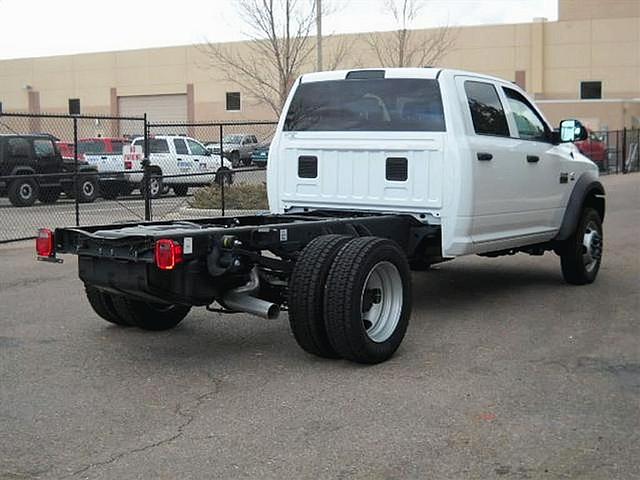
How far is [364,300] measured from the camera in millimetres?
6289

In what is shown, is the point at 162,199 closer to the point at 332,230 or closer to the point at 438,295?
the point at 438,295

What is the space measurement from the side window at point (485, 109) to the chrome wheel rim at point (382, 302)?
189cm

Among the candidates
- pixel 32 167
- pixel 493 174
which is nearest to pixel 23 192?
pixel 32 167

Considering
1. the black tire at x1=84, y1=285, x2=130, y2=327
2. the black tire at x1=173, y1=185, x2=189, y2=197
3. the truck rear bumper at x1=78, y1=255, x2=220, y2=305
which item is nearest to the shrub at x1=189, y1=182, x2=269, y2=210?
the black tire at x1=173, y1=185, x2=189, y2=197

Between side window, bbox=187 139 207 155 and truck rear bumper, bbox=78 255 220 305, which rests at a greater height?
side window, bbox=187 139 207 155

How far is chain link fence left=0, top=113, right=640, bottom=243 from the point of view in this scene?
52.5 ft

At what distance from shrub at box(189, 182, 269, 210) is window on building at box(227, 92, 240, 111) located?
38521mm

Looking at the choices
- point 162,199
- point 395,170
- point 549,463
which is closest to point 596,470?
point 549,463

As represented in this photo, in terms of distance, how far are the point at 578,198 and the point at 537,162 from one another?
0.95 meters

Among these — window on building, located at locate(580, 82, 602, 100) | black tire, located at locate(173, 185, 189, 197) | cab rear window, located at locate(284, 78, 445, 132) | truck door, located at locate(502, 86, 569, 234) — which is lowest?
black tire, located at locate(173, 185, 189, 197)

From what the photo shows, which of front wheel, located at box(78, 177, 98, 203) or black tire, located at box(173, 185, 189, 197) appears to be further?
black tire, located at box(173, 185, 189, 197)

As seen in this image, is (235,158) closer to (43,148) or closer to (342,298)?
(43,148)

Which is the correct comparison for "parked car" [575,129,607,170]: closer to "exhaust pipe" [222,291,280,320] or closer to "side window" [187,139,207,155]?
"side window" [187,139,207,155]

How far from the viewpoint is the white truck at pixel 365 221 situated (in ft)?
19.6
